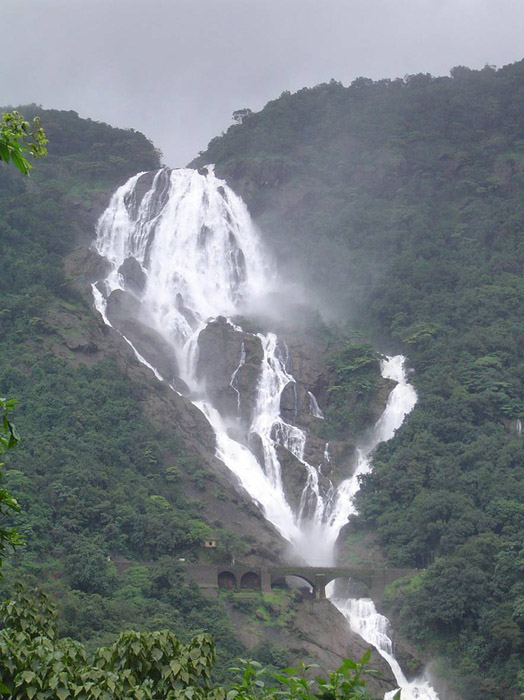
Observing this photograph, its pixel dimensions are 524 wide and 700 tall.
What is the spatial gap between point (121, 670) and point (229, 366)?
54.3 m

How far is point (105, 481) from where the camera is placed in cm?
4612

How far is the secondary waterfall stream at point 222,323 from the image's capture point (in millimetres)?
53188

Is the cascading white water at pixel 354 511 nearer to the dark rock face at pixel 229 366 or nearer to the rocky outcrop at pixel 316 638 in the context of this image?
the rocky outcrop at pixel 316 638

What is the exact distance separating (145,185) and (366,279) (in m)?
20.5

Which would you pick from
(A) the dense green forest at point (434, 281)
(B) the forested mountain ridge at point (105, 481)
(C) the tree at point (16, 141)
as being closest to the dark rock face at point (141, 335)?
(B) the forested mountain ridge at point (105, 481)

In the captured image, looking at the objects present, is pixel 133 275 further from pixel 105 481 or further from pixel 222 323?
pixel 105 481

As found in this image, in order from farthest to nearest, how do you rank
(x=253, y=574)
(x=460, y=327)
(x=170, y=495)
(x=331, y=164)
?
(x=331, y=164) < (x=460, y=327) < (x=170, y=495) < (x=253, y=574)

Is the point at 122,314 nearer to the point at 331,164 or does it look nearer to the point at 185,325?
the point at 185,325

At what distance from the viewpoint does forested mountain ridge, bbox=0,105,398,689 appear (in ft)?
124

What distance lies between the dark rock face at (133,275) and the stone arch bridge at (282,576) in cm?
3051

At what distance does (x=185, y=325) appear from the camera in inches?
2628

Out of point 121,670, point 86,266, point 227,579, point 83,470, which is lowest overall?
point 121,670

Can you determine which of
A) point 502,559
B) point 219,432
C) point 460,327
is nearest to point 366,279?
point 460,327

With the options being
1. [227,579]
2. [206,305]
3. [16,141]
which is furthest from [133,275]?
[16,141]
